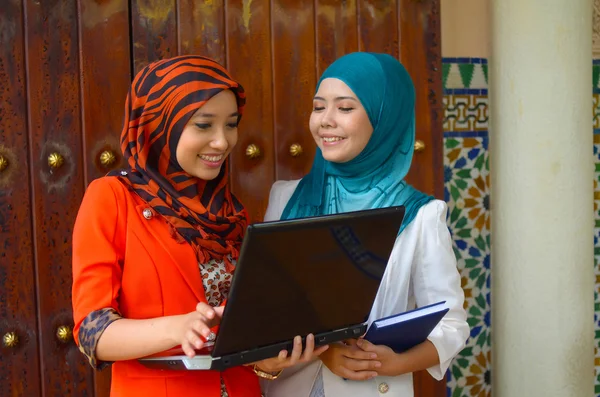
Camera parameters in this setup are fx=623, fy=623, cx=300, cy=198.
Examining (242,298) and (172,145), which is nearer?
(242,298)

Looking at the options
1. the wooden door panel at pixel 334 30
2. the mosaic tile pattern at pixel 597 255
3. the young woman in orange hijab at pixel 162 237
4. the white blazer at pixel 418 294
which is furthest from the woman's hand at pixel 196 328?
the mosaic tile pattern at pixel 597 255

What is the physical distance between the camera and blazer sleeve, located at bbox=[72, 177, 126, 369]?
977 mm

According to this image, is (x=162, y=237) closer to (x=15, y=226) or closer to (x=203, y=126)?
(x=203, y=126)

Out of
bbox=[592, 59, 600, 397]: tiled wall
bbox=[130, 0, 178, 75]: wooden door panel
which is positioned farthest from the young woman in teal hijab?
bbox=[592, 59, 600, 397]: tiled wall

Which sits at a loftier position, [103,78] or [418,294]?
[103,78]

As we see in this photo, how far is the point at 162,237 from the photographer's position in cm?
108

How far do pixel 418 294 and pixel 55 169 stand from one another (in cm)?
90

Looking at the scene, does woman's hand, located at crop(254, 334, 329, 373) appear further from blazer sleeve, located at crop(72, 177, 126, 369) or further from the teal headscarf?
the teal headscarf

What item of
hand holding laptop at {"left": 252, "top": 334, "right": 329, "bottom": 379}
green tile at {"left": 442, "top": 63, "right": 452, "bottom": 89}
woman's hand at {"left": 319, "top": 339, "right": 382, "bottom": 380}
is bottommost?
woman's hand at {"left": 319, "top": 339, "right": 382, "bottom": 380}

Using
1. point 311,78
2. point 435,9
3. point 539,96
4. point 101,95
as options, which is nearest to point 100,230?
point 101,95

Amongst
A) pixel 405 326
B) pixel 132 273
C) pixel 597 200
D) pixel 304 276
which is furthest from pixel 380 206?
pixel 597 200

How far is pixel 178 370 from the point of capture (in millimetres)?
1028

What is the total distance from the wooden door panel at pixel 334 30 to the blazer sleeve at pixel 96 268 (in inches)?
32.4

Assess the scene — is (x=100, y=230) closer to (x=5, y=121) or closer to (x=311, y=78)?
(x=5, y=121)
